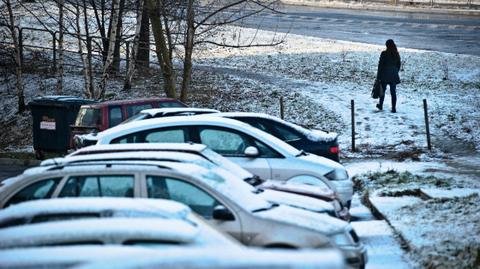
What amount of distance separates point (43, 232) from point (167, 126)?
629cm

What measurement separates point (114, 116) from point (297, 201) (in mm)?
8612

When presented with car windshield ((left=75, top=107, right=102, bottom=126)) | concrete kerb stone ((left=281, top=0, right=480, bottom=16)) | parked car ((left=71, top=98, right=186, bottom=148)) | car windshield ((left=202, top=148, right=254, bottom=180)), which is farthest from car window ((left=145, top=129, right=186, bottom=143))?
concrete kerb stone ((left=281, top=0, right=480, bottom=16))

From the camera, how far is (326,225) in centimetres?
764

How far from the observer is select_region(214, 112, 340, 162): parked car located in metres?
13.2

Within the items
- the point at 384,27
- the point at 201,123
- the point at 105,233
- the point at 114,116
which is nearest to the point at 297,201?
the point at 201,123

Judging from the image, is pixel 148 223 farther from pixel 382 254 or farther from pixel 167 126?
pixel 167 126

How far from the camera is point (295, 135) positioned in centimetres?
1327

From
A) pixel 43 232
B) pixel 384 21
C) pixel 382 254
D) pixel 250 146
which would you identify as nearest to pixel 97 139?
pixel 250 146

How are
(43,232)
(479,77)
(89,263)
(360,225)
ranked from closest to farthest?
(89,263), (43,232), (360,225), (479,77)

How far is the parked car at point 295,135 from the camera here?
1320 cm

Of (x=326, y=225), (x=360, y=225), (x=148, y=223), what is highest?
(x=148, y=223)

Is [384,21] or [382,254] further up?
[384,21]

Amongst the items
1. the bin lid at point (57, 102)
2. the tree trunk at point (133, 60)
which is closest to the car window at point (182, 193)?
the bin lid at point (57, 102)

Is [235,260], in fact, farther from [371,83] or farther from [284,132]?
[371,83]
